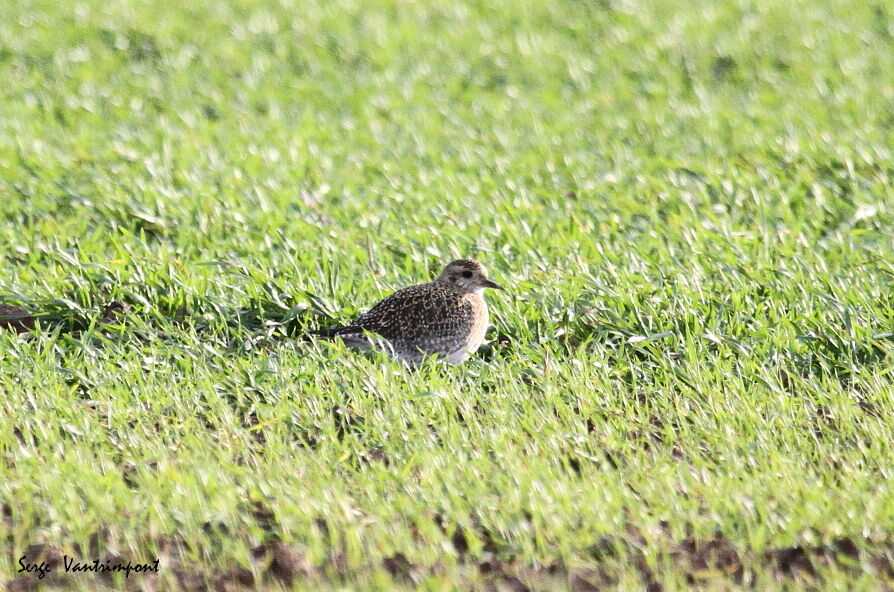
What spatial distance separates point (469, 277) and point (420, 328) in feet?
2.05

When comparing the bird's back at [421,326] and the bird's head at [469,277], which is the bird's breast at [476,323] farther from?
the bird's head at [469,277]

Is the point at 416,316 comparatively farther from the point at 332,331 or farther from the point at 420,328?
the point at 332,331

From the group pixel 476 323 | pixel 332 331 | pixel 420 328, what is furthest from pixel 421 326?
pixel 332 331

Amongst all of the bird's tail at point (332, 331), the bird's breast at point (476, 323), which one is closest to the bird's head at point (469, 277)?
the bird's breast at point (476, 323)

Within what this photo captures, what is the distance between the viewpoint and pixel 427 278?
8.47 m

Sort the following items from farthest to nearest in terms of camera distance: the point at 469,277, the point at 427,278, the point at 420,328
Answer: the point at 427,278, the point at 469,277, the point at 420,328

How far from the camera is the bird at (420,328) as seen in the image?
23.1ft

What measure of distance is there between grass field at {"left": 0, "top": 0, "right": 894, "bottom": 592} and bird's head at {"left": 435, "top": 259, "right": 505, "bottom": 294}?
226 mm

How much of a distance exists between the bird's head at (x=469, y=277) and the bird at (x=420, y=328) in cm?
25

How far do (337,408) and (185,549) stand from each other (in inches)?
61.0

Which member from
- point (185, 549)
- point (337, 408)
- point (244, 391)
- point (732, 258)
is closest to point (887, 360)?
point (732, 258)

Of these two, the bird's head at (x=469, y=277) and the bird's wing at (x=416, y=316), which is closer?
the bird's wing at (x=416, y=316)

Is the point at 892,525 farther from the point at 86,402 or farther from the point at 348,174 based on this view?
the point at 348,174

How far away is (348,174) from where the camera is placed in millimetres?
10758
